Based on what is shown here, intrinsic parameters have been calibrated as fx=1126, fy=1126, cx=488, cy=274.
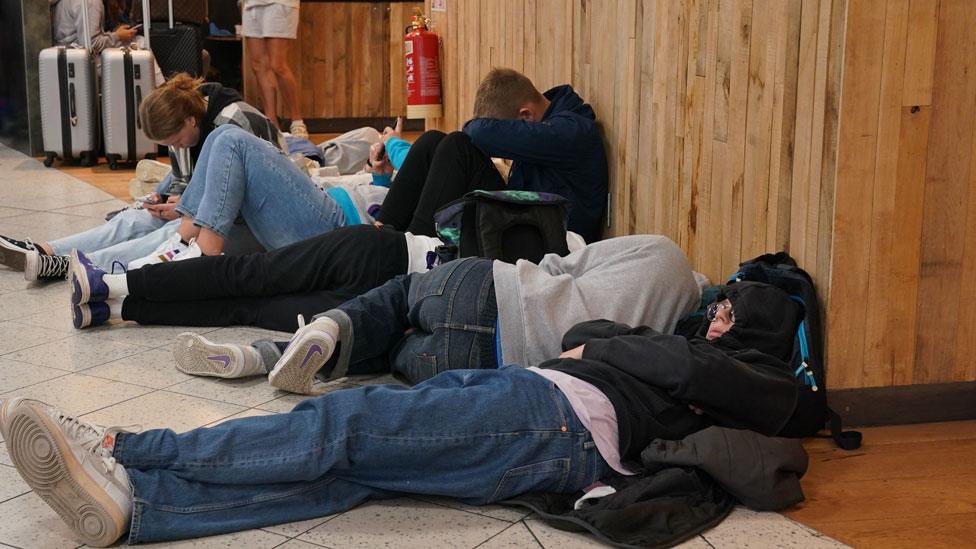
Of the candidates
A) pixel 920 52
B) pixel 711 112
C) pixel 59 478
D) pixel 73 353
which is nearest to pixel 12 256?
pixel 73 353

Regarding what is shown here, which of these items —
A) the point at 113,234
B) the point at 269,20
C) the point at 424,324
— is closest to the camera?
the point at 424,324

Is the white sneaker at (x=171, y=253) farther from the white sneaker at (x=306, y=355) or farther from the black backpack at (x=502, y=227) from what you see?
the white sneaker at (x=306, y=355)

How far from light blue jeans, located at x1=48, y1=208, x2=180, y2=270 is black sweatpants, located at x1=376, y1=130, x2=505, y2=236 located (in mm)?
872

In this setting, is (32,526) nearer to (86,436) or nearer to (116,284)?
(86,436)

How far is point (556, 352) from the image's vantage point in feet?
8.89

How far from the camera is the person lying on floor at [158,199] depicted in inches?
166

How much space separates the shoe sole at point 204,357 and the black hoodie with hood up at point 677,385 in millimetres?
999

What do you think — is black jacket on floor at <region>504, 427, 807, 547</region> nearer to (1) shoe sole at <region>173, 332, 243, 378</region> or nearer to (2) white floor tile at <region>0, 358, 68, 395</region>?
(1) shoe sole at <region>173, 332, 243, 378</region>

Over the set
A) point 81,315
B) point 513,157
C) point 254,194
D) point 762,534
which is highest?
point 513,157

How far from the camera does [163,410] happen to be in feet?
9.18

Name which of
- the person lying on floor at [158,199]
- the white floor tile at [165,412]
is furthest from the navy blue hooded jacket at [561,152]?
the white floor tile at [165,412]

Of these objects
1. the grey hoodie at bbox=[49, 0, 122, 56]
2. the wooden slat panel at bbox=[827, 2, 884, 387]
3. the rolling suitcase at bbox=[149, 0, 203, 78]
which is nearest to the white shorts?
the rolling suitcase at bbox=[149, 0, 203, 78]

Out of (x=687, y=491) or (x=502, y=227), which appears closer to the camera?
(x=687, y=491)

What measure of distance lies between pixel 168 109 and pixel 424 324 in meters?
1.88
